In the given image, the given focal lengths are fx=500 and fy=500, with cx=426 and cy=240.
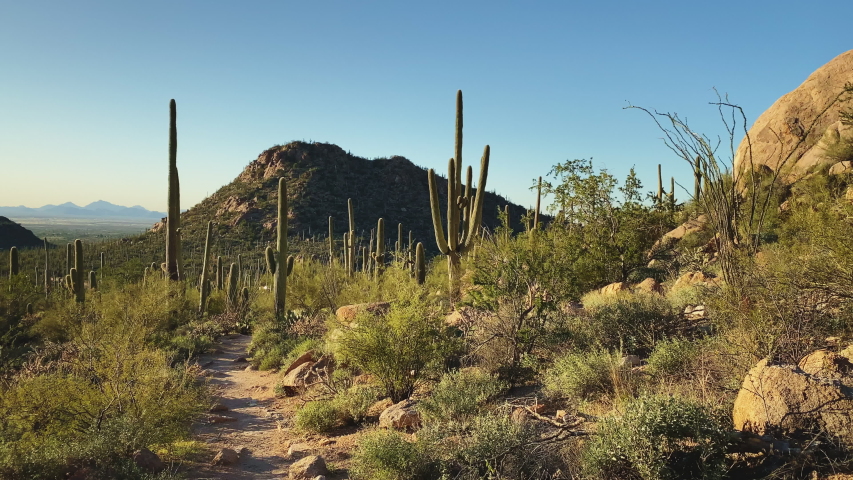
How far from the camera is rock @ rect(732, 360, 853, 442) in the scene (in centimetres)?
386

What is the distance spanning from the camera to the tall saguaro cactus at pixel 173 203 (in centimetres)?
1678

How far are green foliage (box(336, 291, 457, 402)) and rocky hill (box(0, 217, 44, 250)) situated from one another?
76.7 metres

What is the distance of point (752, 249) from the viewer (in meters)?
5.92

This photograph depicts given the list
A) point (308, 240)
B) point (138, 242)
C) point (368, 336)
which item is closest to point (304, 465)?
point (368, 336)

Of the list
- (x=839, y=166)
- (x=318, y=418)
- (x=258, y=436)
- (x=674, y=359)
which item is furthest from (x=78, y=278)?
(x=839, y=166)

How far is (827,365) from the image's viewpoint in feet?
14.9

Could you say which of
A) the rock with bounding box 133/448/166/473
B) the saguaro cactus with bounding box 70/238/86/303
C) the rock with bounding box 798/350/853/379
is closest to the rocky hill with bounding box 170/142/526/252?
the saguaro cactus with bounding box 70/238/86/303

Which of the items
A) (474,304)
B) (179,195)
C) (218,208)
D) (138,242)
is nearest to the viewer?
(474,304)

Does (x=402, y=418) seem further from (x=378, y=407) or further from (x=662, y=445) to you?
(x=662, y=445)

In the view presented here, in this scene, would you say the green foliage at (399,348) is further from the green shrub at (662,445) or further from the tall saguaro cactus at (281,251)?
the tall saguaro cactus at (281,251)

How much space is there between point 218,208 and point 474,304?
56.6 meters

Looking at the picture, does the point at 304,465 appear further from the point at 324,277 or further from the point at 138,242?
the point at 138,242

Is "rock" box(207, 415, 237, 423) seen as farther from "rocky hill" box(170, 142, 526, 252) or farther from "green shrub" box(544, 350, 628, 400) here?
"rocky hill" box(170, 142, 526, 252)

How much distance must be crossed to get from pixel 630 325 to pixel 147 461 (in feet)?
22.0
